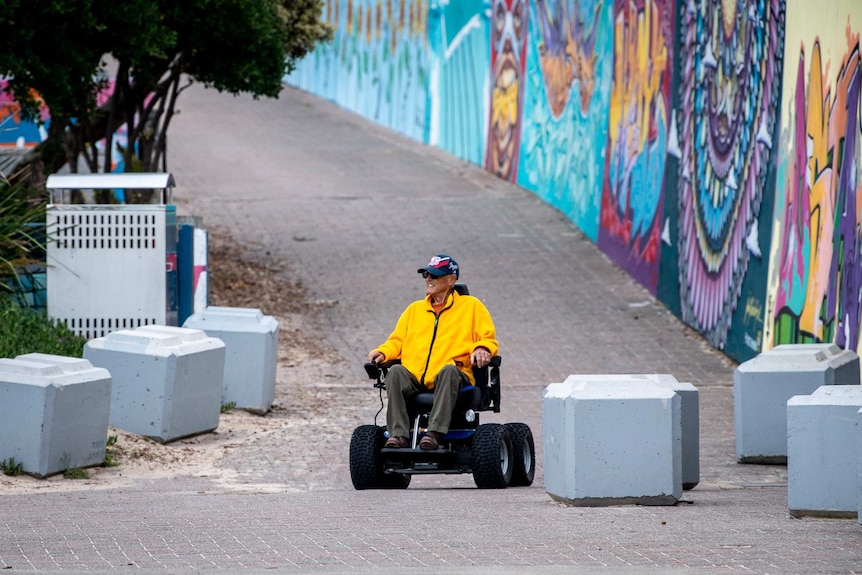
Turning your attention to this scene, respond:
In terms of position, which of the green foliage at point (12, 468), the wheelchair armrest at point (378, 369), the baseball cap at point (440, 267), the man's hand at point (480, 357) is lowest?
the green foliage at point (12, 468)

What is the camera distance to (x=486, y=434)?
8.16 metres

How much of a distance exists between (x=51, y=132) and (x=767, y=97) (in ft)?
28.2

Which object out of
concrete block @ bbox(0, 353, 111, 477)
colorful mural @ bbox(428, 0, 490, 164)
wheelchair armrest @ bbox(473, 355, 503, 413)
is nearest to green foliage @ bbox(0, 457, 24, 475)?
concrete block @ bbox(0, 353, 111, 477)

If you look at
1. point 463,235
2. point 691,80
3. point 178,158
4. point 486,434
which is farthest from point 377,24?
point 486,434

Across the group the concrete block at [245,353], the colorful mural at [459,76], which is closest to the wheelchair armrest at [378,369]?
the concrete block at [245,353]

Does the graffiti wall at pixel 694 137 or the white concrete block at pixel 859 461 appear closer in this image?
the white concrete block at pixel 859 461

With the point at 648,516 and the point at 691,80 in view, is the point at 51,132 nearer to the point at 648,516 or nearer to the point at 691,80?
the point at 691,80

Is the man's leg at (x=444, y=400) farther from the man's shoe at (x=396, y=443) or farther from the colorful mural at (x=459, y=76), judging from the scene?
the colorful mural at (x=459, y=76)

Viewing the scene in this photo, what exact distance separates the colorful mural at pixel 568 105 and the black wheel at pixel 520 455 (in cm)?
1056

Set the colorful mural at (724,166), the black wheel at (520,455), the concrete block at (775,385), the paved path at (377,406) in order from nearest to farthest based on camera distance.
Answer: the paved path at (377,406) → the black wheel at (520,455) → the concrete block at (775,385) → the colorful mural at (724,166)

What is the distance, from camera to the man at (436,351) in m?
8.11

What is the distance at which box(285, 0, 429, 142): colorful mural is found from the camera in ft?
94.6

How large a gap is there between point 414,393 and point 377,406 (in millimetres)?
3747

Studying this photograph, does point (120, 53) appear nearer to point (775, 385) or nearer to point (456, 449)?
point (456, 449)
